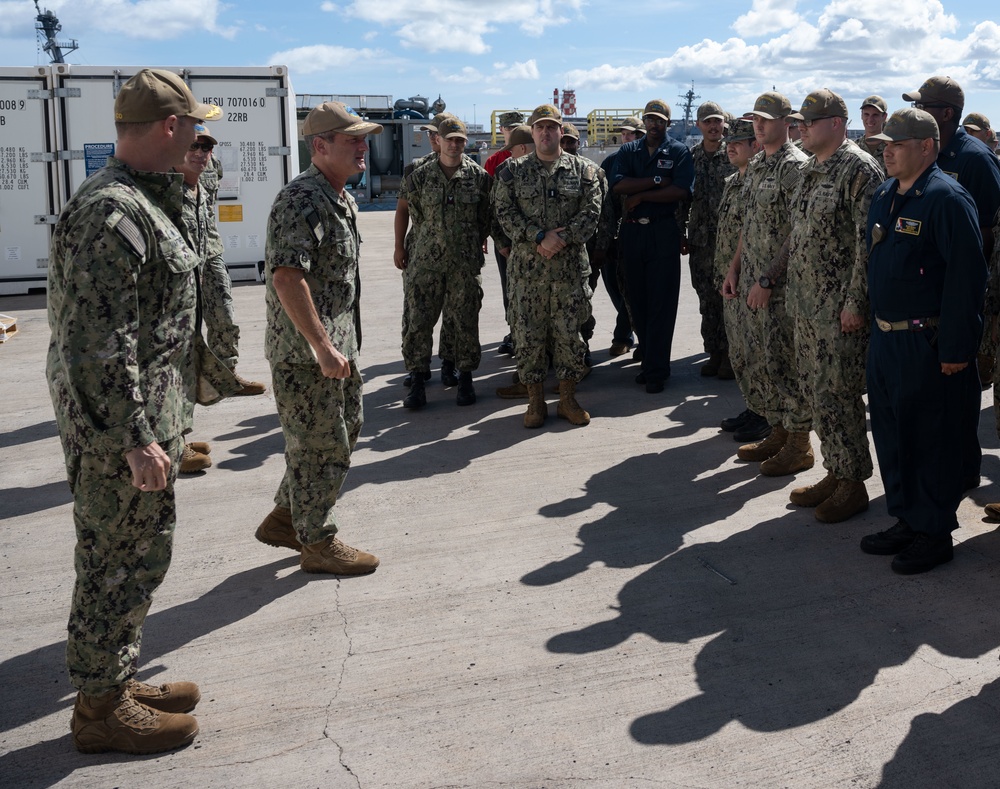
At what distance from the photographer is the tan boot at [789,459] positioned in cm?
565

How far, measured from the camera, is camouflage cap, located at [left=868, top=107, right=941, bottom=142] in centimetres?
421

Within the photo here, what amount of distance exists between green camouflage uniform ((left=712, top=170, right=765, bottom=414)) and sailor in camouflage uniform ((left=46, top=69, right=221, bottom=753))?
12.0 ft

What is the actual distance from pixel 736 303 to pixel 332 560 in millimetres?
3005

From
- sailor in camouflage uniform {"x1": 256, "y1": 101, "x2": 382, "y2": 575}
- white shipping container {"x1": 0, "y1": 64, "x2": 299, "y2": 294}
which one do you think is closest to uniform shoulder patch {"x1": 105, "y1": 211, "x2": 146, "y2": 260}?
sailor in camouflage uniform {"x1": 256, "y1": 101, "x2": 382, "y2": 575}

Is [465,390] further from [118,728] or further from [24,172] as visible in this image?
[24,172]

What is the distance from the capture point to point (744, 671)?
3.55 meters

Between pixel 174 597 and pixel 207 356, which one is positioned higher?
pixel 207 356

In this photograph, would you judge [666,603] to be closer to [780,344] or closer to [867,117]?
[780,344]

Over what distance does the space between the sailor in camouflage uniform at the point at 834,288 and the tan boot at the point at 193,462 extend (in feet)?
11.3

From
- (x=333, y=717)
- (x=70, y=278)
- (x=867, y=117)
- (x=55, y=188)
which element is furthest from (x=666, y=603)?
(x=55, y=188)

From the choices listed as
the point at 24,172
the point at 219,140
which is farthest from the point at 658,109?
the point at 24,172

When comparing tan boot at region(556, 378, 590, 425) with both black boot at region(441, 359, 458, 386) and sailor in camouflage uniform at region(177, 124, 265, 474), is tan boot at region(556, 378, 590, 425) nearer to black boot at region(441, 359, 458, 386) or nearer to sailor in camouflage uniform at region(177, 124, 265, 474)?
black boot at region(441, 359, 458, 386)

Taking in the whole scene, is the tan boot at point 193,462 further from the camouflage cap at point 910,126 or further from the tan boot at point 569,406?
the camouflage cap at point 910,126

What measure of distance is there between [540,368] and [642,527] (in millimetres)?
2071
